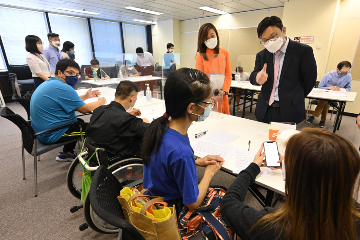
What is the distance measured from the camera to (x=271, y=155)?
1102 millimetres

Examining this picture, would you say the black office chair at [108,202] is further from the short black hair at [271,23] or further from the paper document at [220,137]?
the short black hair at [271,23]

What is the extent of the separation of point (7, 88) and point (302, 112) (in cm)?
762

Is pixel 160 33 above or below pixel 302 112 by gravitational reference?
above

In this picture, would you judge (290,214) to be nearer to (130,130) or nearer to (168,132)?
(168,132)

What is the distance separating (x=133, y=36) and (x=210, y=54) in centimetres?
793

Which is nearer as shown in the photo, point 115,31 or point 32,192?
point 32,192

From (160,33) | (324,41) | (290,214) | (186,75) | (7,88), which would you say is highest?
(160,33)

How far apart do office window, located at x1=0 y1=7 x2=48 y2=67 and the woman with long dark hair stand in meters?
8.00

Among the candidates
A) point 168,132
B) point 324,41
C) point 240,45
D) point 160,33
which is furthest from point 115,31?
point 168,132

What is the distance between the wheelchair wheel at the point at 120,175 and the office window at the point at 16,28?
6987mm

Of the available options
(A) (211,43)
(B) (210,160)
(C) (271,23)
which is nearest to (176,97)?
(B) (210,160)

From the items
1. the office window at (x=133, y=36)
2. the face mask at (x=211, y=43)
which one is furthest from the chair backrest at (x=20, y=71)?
the face mask at (x=211, y=43)

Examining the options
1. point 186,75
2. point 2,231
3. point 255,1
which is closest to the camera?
point 186,75

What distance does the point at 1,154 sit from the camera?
9.29ft
